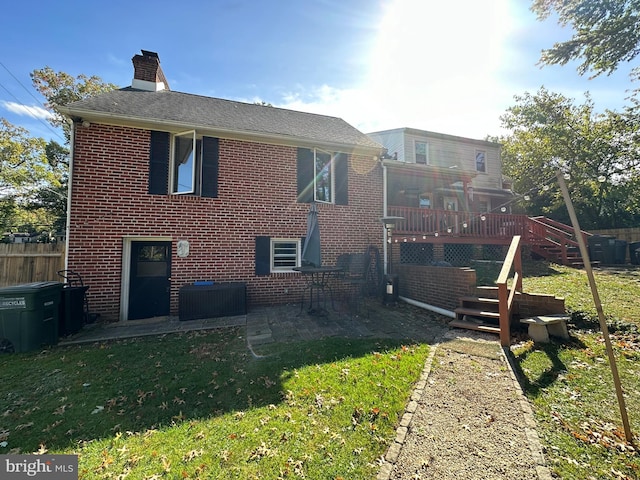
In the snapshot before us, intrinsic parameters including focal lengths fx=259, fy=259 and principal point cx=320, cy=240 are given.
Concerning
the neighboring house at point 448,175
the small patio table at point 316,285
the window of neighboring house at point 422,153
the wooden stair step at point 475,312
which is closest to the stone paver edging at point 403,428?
the wooden stair step at point 475,312

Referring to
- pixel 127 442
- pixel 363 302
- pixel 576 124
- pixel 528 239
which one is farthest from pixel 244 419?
pixel 576 124

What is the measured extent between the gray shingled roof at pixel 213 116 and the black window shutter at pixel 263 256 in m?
3.13

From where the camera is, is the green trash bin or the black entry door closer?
the green trash bin

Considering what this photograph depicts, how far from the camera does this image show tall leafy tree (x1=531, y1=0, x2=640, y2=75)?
8.27 metres

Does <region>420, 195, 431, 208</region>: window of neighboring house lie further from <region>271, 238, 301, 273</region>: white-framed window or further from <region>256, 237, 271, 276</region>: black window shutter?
<region>256, 237, 271, 276</region>: black window shutter

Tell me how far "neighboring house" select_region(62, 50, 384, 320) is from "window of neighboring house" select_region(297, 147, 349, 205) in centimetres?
3

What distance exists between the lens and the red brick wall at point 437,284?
19.7 feet

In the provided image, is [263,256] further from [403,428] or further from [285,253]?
[403,428]

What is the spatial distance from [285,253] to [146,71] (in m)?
8.26

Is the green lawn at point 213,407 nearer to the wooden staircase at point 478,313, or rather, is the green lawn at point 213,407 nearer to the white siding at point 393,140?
the wooden staircase at point 478,313

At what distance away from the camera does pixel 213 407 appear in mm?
3018

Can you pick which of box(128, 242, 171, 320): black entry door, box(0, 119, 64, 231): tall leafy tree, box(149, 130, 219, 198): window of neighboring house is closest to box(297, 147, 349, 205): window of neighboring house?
box(149, 130, 219, 198): window of neighboring house

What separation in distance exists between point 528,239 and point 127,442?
14390 millimetres

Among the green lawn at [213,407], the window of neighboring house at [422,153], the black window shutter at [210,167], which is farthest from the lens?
the window of neighboring house at [422,153]
